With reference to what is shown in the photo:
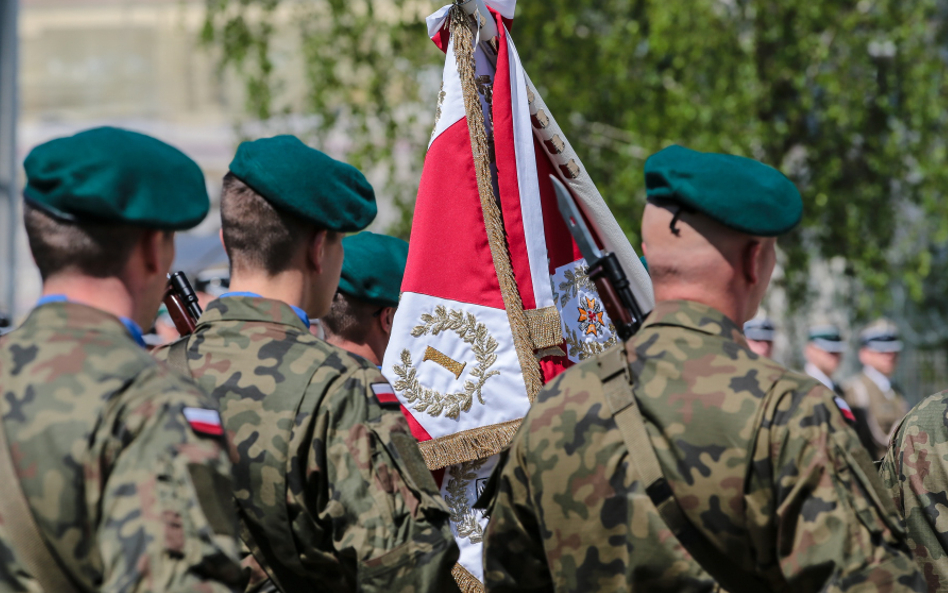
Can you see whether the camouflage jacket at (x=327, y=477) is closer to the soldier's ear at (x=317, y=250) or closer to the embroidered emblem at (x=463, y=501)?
the soldier's ear at (x=317, y=250)

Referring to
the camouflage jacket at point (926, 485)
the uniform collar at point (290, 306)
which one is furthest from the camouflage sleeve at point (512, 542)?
the camouflage jacket at point (926, 485)

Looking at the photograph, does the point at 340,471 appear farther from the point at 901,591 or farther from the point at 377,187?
the point at 377,187

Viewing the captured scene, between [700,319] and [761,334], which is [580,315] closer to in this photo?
[700,319]

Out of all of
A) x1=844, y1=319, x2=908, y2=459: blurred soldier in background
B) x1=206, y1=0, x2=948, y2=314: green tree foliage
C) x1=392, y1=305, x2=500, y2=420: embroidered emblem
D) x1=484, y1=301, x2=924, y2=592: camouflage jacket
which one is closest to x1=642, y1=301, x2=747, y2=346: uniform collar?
x1=484, y1=301, x2=924, y2=592: camouflage jacket

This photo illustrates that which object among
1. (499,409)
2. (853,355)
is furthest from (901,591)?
(853,355)

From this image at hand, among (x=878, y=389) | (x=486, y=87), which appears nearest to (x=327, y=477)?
(x=486, y=87)

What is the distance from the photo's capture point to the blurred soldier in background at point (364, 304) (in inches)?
124

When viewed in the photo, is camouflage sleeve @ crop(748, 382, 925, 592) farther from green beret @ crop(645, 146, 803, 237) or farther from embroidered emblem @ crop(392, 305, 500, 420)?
embroidered emblem @ crop(392, 305, 500, 420)

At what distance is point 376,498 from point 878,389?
24.2 feet

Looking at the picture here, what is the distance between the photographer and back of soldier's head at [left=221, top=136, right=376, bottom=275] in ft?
8.07

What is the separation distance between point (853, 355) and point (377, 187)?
7373 mm

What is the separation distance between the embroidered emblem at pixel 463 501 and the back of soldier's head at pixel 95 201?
1561 millimetres

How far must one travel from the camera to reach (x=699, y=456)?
2.06 m

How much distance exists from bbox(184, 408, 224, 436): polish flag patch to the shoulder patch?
0.62 meters
